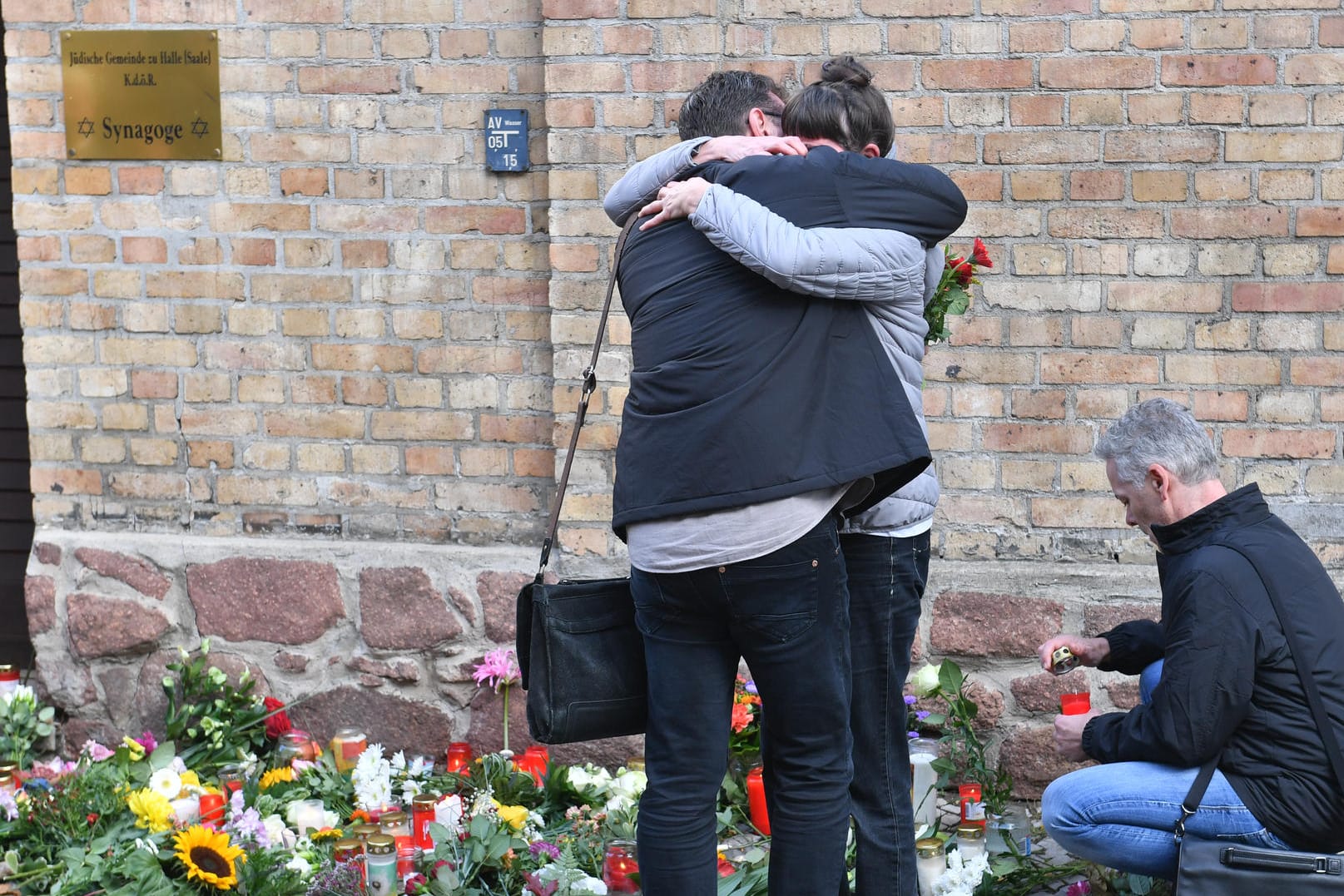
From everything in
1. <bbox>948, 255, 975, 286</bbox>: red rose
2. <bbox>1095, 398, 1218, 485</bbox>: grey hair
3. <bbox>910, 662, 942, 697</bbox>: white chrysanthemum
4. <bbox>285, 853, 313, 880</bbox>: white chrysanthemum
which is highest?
<bbox>948, 255, 975, 286</bbox>: red rose

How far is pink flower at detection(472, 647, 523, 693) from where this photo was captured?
379cm

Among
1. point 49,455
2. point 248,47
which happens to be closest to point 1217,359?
point 248,47

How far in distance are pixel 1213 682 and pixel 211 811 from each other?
8.01 ft

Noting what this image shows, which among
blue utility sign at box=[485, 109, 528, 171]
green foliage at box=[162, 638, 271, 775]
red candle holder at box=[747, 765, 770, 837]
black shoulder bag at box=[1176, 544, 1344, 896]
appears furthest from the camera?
green foliage at box=[162, 638, 271, 775]

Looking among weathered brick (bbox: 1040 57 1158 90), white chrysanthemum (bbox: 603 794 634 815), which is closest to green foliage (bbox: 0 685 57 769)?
white chrysanthemum (bbox: 603 794 634 815)

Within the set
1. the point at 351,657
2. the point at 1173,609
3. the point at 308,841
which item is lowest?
the point at 308,841

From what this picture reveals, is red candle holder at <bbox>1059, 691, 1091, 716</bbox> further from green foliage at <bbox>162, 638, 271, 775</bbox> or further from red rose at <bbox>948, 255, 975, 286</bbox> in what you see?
green foliage at <bbox>162, 638, 271, 775</bbox>

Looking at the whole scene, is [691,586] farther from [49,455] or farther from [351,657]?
[49,455]

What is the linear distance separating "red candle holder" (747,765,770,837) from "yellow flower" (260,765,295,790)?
50.5 inches

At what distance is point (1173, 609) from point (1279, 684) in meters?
0.22

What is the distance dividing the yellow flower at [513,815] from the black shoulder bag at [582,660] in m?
0.91

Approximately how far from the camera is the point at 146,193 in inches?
157

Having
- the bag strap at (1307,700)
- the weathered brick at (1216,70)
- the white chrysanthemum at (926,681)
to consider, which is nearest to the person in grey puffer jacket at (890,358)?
the bag strap at (1307,700)

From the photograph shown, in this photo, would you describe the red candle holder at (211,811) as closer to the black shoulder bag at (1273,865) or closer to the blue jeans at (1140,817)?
the blue jeans at (1140,817)
